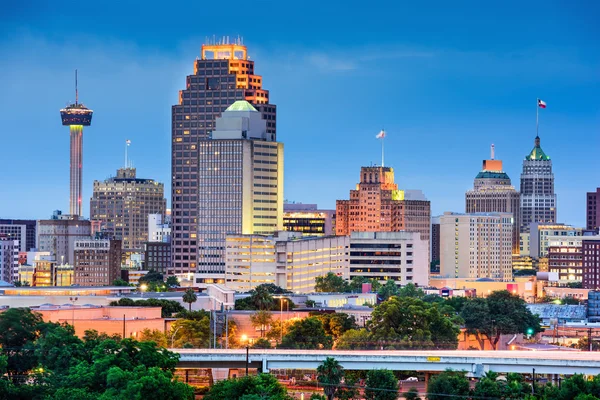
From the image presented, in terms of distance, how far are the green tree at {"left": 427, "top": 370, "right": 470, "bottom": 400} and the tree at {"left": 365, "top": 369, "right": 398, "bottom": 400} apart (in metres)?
3.49

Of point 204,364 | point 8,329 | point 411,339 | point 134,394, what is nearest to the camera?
point 134,394

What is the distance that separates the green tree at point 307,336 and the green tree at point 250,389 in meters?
41.0

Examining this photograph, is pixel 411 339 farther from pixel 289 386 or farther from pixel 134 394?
pixel 134 394

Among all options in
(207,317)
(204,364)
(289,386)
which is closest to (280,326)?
(207,317)

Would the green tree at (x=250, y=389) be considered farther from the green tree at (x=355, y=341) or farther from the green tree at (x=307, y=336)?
the green tree at (x=307, y=336)

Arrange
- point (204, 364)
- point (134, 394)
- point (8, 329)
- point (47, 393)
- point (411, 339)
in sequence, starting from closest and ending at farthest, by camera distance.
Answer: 1. point (134, 394)
2. point (47, 393)
3. point (204, 364)
4. point (8, 329)
5. point (411, 339)

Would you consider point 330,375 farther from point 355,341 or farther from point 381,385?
point 355,341

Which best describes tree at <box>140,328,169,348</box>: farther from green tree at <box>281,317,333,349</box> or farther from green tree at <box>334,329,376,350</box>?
green tree at <box>334,329,376,350</box>

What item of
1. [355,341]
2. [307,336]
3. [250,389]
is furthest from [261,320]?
[250,389]

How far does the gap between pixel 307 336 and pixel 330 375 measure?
37798 mm

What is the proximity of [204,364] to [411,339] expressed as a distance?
4443 centimetres

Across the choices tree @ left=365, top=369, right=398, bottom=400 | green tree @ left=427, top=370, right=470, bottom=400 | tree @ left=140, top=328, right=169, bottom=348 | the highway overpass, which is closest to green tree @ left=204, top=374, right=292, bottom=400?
the highway overpass

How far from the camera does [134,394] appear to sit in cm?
12231

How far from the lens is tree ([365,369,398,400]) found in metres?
136
